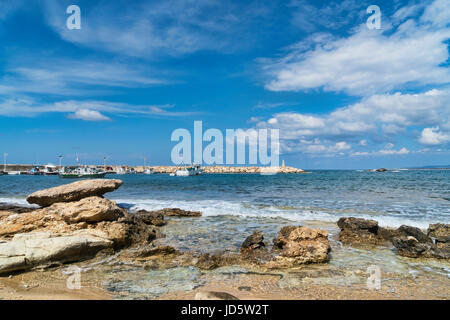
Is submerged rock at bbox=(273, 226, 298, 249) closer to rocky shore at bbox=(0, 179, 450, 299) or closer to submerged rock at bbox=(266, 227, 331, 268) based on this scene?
rocky shore at bbox=(0, 179, 450, 299)

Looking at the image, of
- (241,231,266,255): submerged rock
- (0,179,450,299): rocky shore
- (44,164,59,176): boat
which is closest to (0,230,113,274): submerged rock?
(0,179,450,299): rocky shore

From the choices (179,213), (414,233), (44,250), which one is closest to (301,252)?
(414,233)

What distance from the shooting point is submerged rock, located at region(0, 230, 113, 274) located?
6750 mm

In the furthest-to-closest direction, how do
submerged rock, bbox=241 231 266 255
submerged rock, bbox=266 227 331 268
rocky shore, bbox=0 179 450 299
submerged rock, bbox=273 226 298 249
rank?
submerged rock, bbox=273 226 298 249
submerged rock, bbox=241 231 266 255
submerged rock, bbox=266 227 331 268
rocky shore, bbox=0 179 450 299

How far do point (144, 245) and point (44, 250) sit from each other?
321cm

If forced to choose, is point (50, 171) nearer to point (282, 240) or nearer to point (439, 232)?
point (282, 240)

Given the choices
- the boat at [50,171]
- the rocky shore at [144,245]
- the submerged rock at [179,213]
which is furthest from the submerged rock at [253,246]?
the boat at [50,171]

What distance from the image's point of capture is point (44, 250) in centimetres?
725
